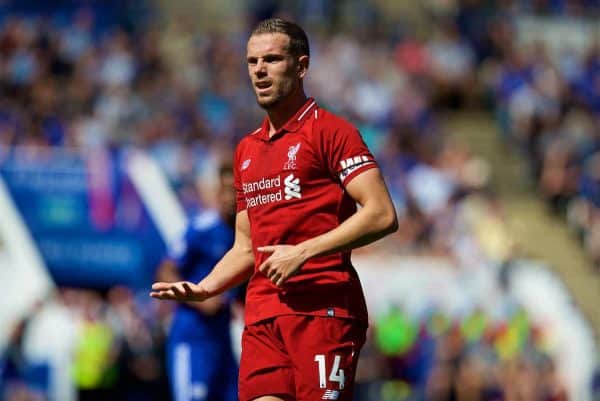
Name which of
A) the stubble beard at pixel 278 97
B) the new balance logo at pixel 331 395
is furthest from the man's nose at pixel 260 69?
the new balance logo at pixel 331 395

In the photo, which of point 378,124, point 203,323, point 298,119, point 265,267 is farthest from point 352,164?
point 378,124

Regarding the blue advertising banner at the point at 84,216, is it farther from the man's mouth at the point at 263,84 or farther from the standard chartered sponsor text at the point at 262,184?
the man's mouth at the point at 263,84

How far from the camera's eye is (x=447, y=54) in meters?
23.8

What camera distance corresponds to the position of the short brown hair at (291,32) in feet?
19.8

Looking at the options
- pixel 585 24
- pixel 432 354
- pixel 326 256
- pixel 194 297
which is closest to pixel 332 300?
pixel 326 256

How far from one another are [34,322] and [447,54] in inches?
456

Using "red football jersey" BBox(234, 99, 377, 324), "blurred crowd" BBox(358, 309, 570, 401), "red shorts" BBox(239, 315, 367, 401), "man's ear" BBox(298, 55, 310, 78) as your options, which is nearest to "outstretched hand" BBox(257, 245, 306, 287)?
"red football jersey" BBox(234, 99, 377, 324)

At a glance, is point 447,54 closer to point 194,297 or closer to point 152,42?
point 152,42

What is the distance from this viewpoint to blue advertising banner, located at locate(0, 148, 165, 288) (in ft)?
49.3

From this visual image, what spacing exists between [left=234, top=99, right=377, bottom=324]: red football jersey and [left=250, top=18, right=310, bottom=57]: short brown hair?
282mm

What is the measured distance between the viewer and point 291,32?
605cm

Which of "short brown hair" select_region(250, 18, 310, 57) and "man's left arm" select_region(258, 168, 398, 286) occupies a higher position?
"short brown hair" select_region(250, 18, 310, 57)

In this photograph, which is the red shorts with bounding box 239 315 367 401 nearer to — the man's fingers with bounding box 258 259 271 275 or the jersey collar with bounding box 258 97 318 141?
the man's fingers with bounding box 258 259 271 275

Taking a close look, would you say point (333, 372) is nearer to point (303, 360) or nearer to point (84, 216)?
point (303, 360)
